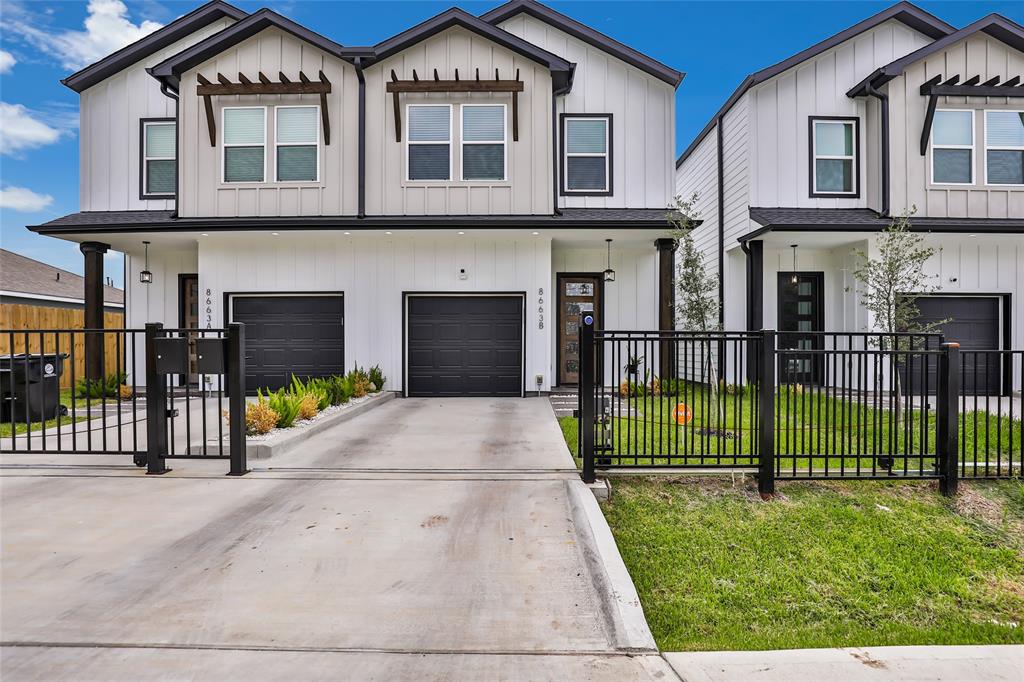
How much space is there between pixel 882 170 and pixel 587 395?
1055 centimetres

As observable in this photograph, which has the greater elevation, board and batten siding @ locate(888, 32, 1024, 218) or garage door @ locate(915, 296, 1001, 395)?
board and batten siding @ locate(888, 32, 1024, 218)

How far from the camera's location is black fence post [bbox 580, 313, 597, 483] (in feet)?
15.9

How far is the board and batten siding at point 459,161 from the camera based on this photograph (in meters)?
11.4

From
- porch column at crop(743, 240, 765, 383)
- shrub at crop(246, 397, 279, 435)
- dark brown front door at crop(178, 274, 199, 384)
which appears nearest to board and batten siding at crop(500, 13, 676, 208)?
porch column at crop(743, 240, 765, 383)

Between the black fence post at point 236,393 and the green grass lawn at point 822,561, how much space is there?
3591 millimetres

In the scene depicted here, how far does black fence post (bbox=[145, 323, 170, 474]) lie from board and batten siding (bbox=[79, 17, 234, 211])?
31.5ft

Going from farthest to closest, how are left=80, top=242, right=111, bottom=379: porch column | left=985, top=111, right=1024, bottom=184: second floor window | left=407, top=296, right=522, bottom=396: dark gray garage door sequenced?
left=80, top=242, right=111, bottom=379: porch column → left=407, top=296, right=522, bottom=396: dark gray garage door → left=985, top=111, right=1024, bottom=184: second floor window

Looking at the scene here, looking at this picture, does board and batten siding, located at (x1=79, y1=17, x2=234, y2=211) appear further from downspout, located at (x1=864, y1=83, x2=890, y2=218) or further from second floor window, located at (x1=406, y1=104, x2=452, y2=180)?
downspout, located at (x1=864, y1=83, x2=890, y2=218)

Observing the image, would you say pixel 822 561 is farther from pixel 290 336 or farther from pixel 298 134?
pixel 298 134

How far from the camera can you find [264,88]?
1130 centimetres

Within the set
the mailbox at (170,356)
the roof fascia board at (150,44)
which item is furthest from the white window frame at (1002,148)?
the roof fascia board at (150,44)

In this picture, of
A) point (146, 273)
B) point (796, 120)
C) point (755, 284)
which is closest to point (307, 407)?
point (146, 273)

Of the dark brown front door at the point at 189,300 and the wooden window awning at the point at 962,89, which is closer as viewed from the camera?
the wooden window awning at the point at 962,89

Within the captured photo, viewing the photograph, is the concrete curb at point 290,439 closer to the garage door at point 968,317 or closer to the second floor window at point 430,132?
the second floor window at point 430,132
